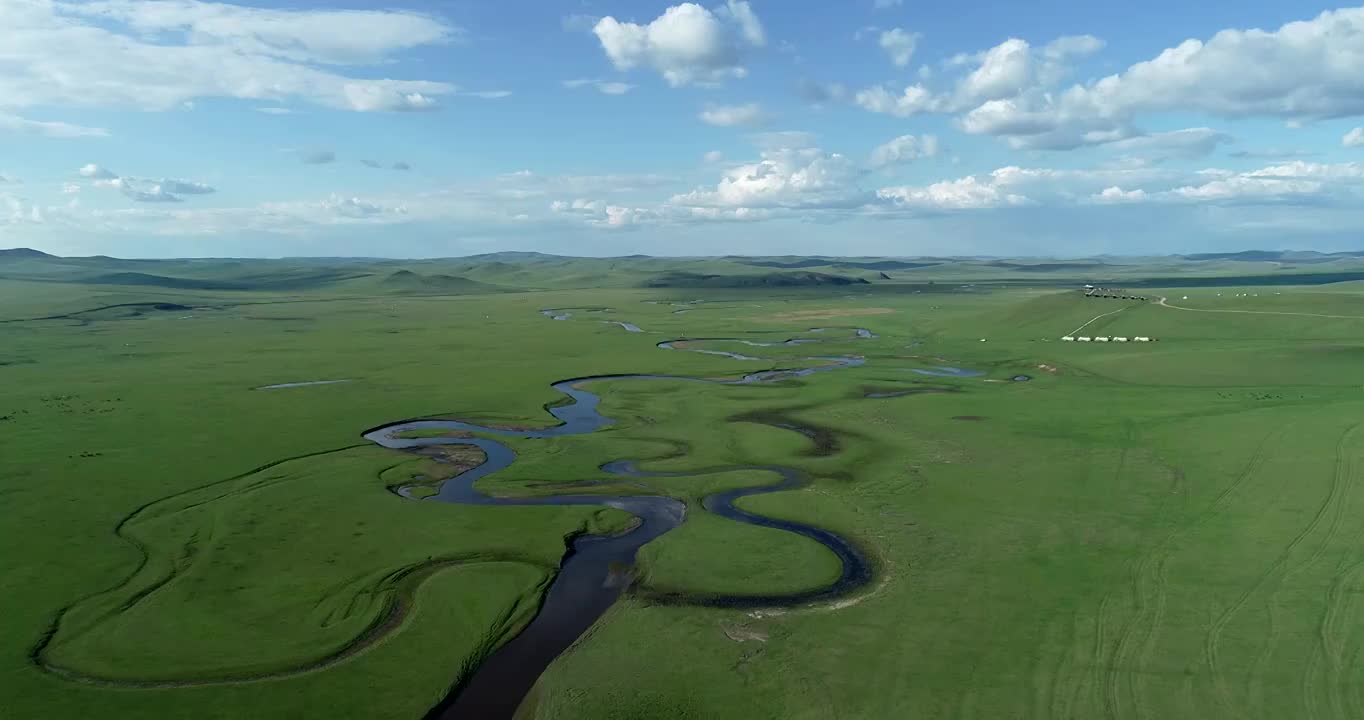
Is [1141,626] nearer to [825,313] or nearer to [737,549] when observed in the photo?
[737,549]

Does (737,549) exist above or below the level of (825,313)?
below

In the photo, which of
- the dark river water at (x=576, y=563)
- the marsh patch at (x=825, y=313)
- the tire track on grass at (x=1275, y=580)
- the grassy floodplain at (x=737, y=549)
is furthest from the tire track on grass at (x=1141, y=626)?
the marsh patch at (x=825, y=313)

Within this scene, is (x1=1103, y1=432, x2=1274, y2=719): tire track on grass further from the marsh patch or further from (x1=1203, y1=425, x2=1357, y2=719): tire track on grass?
the marsh patch

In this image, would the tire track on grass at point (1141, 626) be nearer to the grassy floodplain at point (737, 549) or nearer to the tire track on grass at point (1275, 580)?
the grassy floodplain at point (737, 549)

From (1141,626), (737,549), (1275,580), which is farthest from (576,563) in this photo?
(1275,580)

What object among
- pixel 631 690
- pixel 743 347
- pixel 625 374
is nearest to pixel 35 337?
pixel 625 374

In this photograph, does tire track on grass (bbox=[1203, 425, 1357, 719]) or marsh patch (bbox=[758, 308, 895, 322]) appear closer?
tire track on grass (bbox=[1203, 425, 1357, 719])

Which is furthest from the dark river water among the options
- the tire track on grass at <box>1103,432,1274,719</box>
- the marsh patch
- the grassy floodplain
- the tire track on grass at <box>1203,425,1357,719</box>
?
the marsh patch
